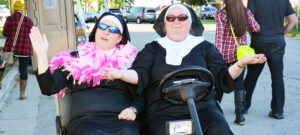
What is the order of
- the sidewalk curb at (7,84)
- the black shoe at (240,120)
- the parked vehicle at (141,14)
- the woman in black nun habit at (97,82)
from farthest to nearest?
the parked vehicle at (141,14)
the sidewalk curb at (7,84)
the black shoe at (240,120)
the woman in black nun habit at (97,82)

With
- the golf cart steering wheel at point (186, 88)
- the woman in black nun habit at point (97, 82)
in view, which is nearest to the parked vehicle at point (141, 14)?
the woman in black nun habit at point (97, 82)

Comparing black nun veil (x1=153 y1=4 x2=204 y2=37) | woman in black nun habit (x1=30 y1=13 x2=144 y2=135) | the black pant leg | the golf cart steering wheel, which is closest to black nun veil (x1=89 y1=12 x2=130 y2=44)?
woman in black nun habit (x1=30 y1=13 x2=144 y2=135)

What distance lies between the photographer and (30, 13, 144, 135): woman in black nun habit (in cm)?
246

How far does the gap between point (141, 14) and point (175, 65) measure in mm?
27514

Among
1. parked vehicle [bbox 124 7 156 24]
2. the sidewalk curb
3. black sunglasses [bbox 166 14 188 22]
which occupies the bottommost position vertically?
the sidewalk curb

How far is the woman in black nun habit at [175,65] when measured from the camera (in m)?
2.61

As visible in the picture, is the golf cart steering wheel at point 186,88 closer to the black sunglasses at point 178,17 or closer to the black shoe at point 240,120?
the black sunglasses at point 178,17

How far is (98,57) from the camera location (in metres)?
2.86

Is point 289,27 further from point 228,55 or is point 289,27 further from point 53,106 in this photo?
point 53,106

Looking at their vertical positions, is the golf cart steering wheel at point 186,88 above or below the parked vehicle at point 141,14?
below

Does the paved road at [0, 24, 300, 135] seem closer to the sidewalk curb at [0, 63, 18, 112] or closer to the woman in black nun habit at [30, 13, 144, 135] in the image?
the sidewalk curb at [0, 63, 18, 112]

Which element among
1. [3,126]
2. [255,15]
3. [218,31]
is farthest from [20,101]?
[255,15]

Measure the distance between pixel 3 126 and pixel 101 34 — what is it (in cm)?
243

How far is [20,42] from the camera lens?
5.66m
